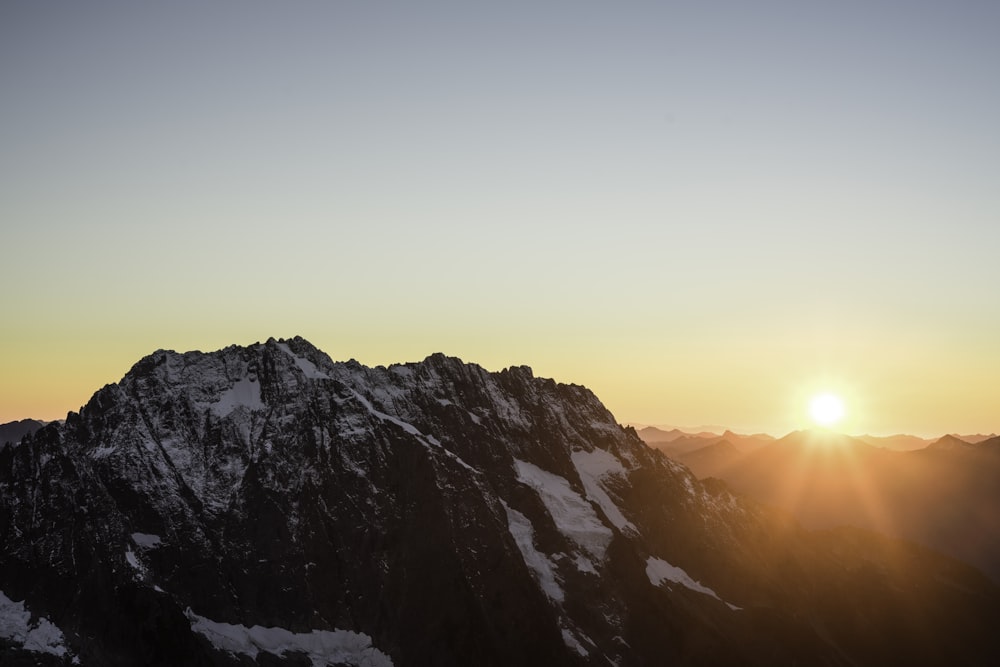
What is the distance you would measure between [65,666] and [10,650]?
11.5 m

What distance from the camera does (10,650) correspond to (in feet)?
652

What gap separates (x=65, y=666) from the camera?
654 feet
